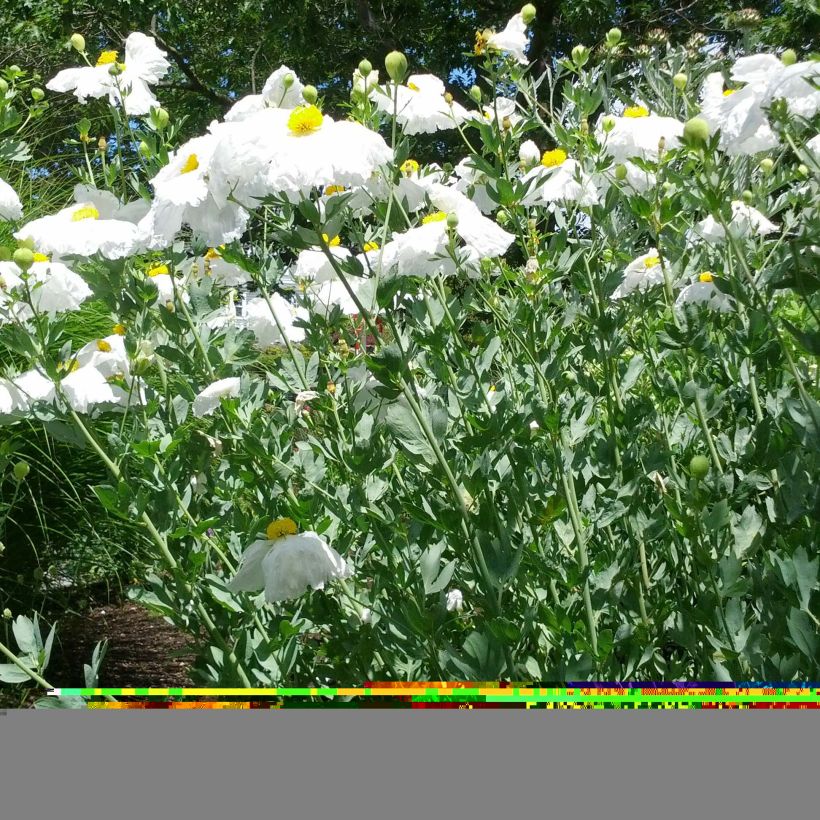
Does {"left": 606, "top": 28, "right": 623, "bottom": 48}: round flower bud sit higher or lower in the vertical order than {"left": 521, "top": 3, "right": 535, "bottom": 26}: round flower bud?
lower

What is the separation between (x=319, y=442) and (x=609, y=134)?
0.79m

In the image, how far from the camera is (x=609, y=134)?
1649 mm

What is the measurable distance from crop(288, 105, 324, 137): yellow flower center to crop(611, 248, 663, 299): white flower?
1051mm

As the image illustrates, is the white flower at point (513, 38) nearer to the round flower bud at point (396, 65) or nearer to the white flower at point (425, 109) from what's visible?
the white flower at point (425, 109)

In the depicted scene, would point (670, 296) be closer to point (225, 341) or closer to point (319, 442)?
point (319, 442)

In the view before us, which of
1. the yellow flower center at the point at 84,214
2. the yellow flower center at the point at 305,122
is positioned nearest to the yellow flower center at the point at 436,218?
the yellow flower center at the point at 305,122

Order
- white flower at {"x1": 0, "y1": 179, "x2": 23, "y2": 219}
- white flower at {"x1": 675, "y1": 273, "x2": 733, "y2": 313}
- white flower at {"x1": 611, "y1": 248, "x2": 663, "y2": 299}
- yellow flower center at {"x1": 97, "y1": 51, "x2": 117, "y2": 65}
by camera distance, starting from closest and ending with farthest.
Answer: white flower at {"x1": 0, "y1": 179, "x2": 23, "y2": 219} < yellow flower center at {"x1": 97, "y1": 51, "x2": 117, "y2": 65} < white flower at {"x1": 675, "y1": 273, "x2": 733, "y2": 313} < white flower at {"x1": 611, "y1": 248, "x2": 663, "y2": 299}

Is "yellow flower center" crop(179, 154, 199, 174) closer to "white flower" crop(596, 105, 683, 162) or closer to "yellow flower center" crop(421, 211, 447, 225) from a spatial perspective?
"yellow flower center" crop(421, 211, 447, 225)

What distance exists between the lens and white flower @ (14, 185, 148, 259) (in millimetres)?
1346

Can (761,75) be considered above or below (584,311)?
above

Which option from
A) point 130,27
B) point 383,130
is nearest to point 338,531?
point 383,130

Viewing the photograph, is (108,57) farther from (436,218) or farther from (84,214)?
(436,218)

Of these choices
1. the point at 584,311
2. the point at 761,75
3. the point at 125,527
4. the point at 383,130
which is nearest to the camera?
the point at 761,75

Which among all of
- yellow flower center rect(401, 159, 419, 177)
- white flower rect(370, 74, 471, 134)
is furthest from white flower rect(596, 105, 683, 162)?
yellow flower center rect(401, 159, 419, 177)
